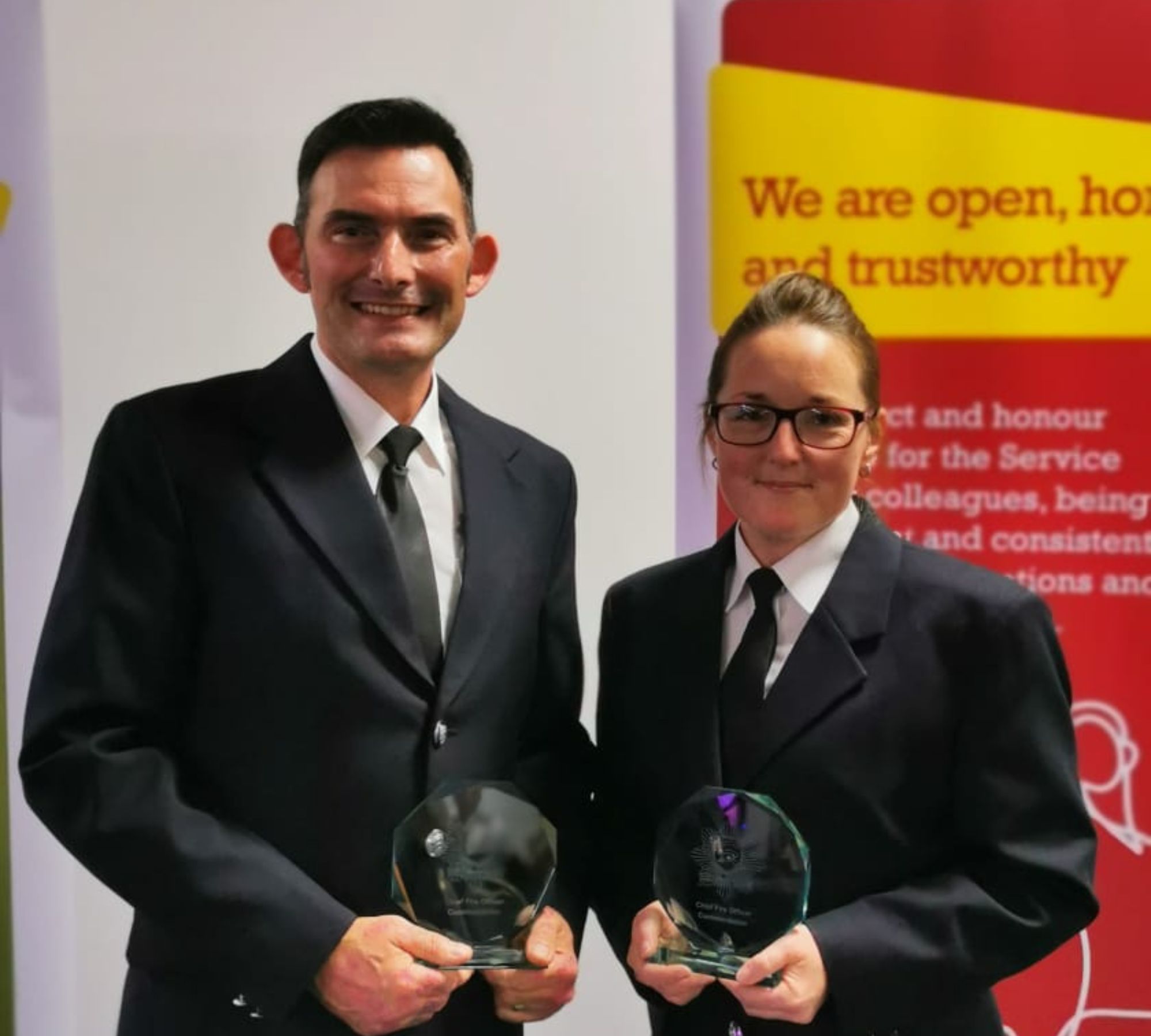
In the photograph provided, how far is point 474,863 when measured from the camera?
1.60 meters

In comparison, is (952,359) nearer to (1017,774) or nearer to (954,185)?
(954,185)

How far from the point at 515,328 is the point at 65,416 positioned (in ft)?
2.84

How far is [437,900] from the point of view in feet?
5.28

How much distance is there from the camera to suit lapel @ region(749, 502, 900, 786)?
162 centimetres

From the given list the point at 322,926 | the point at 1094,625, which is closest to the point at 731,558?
the point at 322,926

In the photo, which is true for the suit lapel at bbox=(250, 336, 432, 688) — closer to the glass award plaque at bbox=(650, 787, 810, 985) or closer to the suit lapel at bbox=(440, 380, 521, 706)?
the suit lapel at bbox=(440, 380, 521, 706)

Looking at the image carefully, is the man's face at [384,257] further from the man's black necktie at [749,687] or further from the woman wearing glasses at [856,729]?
the man's black necktie at [749,687]

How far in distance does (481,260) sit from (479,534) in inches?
15.5

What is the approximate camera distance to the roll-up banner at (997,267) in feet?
8.34

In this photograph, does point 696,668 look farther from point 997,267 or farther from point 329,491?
point 997,267

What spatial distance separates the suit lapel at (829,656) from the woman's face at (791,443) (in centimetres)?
9

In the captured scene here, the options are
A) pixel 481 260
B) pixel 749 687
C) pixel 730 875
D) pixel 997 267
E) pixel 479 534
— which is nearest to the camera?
pixel 730 875

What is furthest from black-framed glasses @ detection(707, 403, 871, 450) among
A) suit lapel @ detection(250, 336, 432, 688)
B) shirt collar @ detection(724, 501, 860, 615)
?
suit lapel @ detection(250, 336, 432, 688)

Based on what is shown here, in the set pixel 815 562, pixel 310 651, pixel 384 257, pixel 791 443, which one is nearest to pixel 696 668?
pixel 815 562
